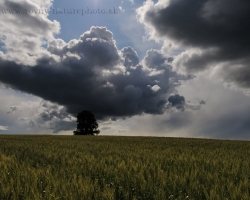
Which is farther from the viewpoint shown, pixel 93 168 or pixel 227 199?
pixel 93 168

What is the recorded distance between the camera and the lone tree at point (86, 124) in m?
70.6

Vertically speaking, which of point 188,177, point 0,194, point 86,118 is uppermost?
point 86,118

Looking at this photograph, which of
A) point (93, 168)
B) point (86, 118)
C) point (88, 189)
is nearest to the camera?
point (88, 189)

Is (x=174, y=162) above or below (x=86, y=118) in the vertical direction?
below

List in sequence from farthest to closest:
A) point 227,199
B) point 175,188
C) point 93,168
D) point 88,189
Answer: point 93,168
point 175,188
point 88,189
point 227,199

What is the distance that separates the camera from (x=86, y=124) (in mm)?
70875

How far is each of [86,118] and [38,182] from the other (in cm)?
6854

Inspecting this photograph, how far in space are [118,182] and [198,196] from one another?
1281 mm

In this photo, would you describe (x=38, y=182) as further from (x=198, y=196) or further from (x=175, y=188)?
(x=198, y=196)

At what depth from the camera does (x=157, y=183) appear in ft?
12.7

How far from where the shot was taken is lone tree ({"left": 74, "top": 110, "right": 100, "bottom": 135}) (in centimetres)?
7062

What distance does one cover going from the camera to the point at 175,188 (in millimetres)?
3664

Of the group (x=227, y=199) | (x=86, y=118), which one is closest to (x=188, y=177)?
(x=227, y=199)

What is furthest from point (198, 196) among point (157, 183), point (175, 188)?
point (157, 183)
